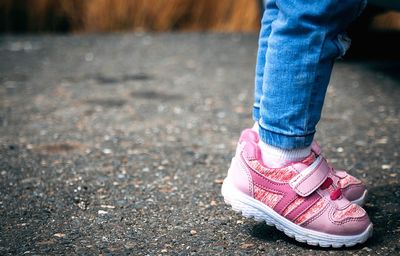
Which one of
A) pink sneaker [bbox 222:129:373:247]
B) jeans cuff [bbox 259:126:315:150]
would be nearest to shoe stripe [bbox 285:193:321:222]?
pink sneaker [bbox 222:129:373:247]

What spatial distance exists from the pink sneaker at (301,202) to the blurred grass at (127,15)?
332 centimetres

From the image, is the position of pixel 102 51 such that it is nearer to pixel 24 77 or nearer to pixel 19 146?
pixel 24 77

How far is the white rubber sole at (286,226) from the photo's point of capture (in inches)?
48.4

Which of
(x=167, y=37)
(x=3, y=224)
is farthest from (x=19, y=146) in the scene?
(x=167, y=37)

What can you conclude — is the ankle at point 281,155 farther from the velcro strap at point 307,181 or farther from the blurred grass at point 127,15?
the blurred grass at point 127,15

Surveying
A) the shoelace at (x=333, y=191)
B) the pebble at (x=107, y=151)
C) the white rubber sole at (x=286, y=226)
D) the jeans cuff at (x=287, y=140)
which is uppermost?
the jeans cuff at (x=287, y=140)

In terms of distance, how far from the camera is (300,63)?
1.17 metres

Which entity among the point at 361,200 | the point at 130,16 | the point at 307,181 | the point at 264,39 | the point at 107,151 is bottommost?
the point at 130,16

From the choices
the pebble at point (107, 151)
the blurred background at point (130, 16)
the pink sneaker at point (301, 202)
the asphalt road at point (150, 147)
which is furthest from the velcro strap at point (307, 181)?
the blurred background at point (130, 16)

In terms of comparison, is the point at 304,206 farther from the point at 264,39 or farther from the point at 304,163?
the point at 264,39

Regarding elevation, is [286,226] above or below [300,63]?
below

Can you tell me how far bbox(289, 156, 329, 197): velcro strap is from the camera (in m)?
1.23

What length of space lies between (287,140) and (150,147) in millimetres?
917

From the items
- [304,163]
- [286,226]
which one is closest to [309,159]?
[304,163]
